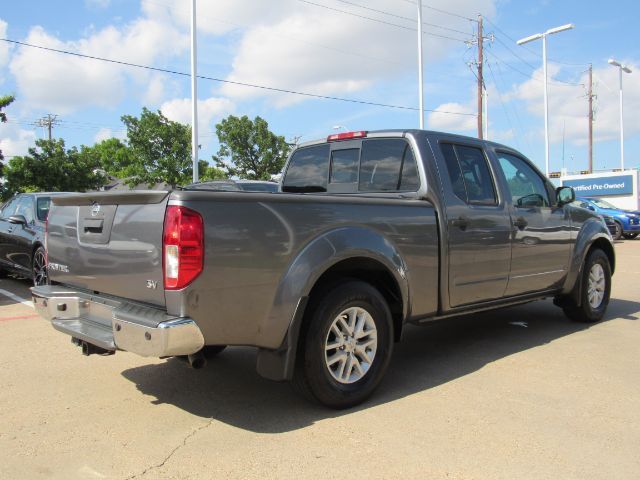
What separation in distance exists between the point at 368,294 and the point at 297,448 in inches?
46.3

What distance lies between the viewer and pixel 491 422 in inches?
143

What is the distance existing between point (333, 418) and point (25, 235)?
7.09 meters

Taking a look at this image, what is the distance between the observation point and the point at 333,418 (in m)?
3.71

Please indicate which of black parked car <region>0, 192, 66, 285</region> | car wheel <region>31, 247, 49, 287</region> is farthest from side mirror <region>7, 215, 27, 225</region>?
car wheel <region>31, 247, 49, 287</region>

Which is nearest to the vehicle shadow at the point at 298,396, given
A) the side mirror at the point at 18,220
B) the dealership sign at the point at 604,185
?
the side mirror at the point at 18,220

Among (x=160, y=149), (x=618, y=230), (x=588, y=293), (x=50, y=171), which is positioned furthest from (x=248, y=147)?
(x=588, y=293)

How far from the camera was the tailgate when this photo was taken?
10.7ft

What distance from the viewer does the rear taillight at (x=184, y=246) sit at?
122 inches

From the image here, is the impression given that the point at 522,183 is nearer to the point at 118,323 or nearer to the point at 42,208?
the point at 118,323

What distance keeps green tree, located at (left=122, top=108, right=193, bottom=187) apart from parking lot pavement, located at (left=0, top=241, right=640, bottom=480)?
38.9 m

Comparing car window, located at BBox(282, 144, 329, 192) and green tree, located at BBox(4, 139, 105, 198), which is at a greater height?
green tree, located at BBox(4, 139, 105, 198)

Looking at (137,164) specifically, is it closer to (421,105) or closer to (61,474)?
(421,105)

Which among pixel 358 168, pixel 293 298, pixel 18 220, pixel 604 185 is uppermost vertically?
pixel 604 185

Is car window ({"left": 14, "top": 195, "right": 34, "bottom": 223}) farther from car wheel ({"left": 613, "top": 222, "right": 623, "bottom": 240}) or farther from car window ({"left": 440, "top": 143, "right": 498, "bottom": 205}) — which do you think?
car wheel ({"left": 613, "top": 222, "right": 623, "bottom": 240})
